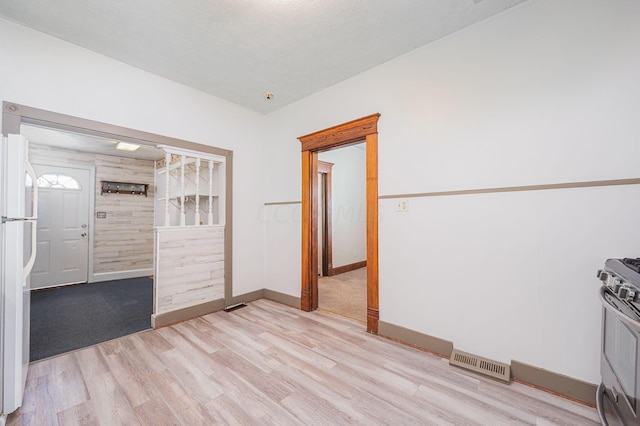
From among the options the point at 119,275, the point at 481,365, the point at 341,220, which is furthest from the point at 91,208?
the point at 481,365

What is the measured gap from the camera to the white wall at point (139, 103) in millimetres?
2072

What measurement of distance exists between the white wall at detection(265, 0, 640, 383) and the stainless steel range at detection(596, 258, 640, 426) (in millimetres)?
295

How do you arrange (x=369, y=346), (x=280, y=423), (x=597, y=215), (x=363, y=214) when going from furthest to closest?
(x=363, y=214) → (x=369, y=346) → (x=597, y=215) → (x=280, y=423)

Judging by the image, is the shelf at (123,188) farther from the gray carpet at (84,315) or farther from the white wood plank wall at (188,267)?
the white wood plank wall at (188,267)

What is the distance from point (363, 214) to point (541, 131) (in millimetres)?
4461

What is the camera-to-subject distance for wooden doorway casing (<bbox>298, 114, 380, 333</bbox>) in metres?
2.65

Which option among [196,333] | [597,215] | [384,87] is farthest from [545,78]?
[196,333]

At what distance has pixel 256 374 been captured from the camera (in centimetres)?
197

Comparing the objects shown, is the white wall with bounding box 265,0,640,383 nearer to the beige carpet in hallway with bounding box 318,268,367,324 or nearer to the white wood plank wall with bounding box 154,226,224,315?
the beige carpet in hallway with bounding box 318,268,367,324

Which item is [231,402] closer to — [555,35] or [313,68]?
[313,68]

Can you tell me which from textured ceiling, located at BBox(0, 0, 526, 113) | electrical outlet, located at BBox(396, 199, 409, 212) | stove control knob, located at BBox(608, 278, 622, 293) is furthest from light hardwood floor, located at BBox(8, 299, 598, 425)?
textured ceiling, located at BBox(0, 0, 526, 113)

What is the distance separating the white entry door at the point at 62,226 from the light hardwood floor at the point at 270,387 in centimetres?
360

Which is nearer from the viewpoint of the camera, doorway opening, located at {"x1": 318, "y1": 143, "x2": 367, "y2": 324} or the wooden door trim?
doorway opening, located at {"x1": 318, "y1": 143, "x2": 367, "y2": 324}

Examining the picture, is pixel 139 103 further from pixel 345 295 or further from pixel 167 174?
pixel 345 295
